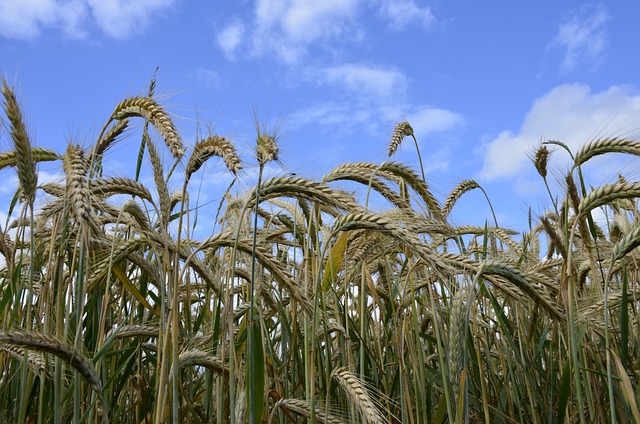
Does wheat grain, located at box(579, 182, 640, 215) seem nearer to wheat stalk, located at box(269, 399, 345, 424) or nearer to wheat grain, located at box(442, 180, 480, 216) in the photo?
wheat stalk, located at box(269, 399, 345, 424)

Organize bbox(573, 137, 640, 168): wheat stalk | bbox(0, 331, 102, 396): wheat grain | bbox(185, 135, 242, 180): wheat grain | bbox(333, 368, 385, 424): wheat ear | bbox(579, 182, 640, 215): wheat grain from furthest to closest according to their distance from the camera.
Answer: bbox(573, 137, 640, 168): wheat stalk < bbox(579, 182, 640, 215): wheat grain < bbox(185, 135, 242, 180): wheat grain < bbox(333, 368, 385, 424): wheat ear < bbox(0, 331, 102, 396): wheat grain

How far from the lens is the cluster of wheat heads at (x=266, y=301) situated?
6.95 feet

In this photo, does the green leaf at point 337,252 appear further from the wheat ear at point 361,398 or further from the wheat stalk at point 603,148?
the wheat stalk at point 603,148

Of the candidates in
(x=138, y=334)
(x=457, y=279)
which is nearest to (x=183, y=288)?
(x=138, y=334)

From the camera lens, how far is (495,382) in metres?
3.37

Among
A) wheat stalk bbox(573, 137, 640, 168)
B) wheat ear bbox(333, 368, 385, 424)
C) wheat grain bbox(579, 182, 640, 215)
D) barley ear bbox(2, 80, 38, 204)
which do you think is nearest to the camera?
wheat ear bbox(333, 368, 385, 424)

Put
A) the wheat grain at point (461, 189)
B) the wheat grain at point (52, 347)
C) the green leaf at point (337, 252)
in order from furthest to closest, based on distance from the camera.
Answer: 1. the wheat grain at point (461, 189)
2. the green leaf at point (337, 252)
3. the wheat grain at point (52, 347)

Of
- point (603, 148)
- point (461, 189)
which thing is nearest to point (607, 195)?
point (603, 148)

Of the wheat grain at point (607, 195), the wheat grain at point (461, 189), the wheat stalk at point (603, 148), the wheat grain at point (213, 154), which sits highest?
the wheat grain at point (461, 189)

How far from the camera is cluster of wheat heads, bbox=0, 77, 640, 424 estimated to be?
2119 millimetres

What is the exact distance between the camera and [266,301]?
301 centimetres

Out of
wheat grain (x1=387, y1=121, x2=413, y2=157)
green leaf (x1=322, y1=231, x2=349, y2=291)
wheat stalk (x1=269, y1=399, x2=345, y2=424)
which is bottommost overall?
wheat stalk (x1=269, y1=399, x2=345, y2=424)

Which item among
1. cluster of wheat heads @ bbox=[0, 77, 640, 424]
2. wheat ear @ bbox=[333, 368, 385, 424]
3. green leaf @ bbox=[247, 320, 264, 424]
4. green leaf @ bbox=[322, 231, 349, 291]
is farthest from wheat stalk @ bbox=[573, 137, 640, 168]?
green leaf @ bbox=[247, 320, 264, 424]

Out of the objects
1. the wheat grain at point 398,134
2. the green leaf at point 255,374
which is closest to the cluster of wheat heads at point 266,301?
the green leaf at point 255,374
